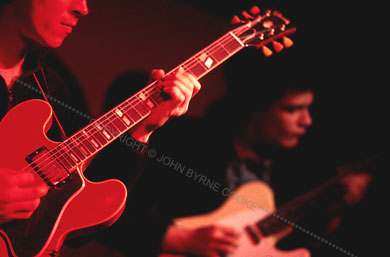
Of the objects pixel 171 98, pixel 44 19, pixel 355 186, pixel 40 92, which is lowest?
pixel 355 186

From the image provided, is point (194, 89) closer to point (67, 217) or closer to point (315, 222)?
point (67, 217)

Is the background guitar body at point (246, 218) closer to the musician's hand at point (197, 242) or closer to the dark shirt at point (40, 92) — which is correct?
the musician's hand at point (197, 242)

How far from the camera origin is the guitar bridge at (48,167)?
2.86ft

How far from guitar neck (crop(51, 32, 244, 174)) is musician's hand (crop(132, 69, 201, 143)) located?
3cm

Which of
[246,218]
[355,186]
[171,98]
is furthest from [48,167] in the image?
[355,186]

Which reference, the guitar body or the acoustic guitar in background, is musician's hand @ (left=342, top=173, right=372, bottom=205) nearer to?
the acoustic guitar in background

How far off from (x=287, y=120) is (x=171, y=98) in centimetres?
76

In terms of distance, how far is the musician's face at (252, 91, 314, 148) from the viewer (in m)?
1.51

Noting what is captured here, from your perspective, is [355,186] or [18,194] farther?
[355,186]

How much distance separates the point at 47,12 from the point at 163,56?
0.61 meters

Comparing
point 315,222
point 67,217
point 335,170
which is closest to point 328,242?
point 315,222

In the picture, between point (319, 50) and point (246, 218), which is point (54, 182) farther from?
point (319, 50)

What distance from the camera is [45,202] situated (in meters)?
0.88

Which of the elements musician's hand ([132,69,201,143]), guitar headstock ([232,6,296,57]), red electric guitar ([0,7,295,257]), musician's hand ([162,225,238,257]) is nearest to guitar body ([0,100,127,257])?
red electric guitar ([0,7,295,257])
